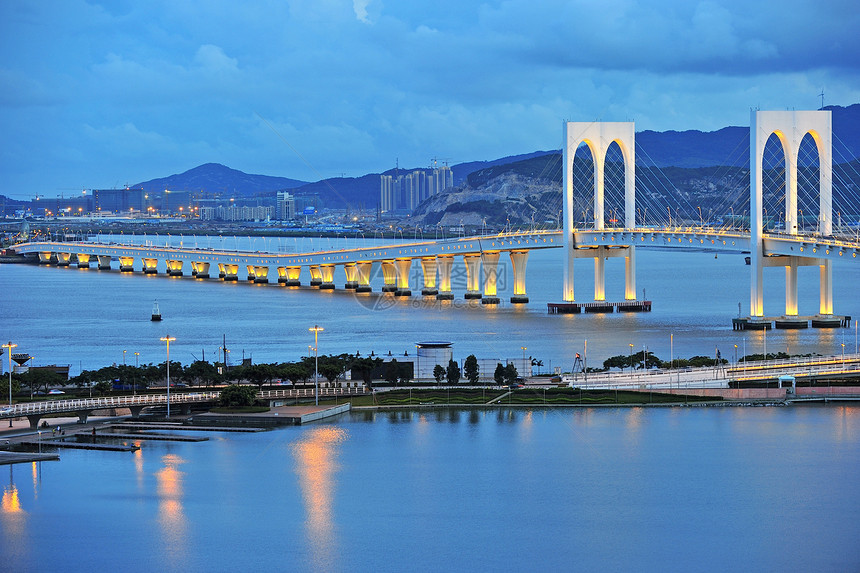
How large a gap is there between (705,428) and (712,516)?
567 cm

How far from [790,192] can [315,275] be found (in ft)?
89.1

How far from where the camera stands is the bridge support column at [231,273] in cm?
6768

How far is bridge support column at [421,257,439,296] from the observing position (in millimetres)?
53250

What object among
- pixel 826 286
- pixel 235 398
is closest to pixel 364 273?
pixel 826 286

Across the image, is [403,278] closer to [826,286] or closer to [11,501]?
[826,286]

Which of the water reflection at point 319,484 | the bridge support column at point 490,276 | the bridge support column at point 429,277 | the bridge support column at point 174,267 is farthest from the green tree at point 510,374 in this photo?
the bridge support column at point 174,267

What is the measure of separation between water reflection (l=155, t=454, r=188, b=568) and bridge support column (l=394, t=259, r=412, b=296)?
110 ft

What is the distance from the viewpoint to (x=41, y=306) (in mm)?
49562

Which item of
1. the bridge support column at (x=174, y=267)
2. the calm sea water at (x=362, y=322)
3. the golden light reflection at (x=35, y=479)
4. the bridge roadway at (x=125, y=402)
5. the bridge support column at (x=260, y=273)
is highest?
the bridge support column at (x=174, y=267)

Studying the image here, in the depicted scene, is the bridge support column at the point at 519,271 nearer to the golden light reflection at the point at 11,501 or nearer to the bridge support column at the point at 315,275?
the bridge support column at the point at 315,275

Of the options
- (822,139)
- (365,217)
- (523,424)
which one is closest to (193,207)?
(365,217)

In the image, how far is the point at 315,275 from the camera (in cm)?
6200

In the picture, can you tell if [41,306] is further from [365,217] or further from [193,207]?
[193,207]

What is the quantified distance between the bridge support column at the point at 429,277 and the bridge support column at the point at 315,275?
23.4 feet
